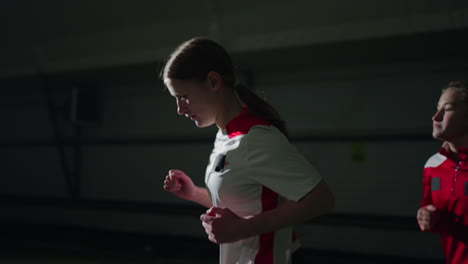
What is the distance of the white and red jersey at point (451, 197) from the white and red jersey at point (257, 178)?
0.51 meters

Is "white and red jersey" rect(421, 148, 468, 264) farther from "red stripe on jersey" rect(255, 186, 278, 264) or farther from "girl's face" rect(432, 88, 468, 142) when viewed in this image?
"red stripe on jersey" rect(255, 186, 278, 264)

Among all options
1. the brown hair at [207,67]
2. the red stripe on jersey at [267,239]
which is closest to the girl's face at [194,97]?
the brown hair at [207,67]

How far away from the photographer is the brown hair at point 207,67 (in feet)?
2.90

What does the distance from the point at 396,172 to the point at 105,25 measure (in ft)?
9.77

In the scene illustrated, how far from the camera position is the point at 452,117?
1.11 meters

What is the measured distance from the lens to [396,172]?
130 inches

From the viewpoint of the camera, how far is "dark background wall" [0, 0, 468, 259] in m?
2.79

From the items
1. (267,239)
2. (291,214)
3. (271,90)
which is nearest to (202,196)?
(267,239)

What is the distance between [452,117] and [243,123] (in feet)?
2.14

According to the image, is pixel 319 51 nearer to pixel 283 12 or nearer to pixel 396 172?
pixel 283 12

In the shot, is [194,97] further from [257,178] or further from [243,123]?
[257,178]

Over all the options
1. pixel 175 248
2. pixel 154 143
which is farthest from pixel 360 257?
pixel 154 143

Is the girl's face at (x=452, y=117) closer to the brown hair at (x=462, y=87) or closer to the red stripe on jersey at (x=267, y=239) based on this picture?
the brown hair at (x=462, y=87)

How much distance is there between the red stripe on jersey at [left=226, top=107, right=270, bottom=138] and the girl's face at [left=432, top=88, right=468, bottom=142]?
59 cm
